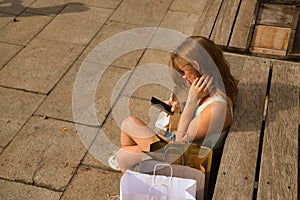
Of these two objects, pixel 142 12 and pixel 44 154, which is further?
pixel 142 12

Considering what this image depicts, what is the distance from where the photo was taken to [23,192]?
144 inches

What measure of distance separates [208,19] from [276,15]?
2.44 ft

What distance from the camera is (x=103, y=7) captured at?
642 centimetres

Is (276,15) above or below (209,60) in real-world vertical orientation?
below

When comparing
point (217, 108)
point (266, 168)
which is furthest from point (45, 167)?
point (266, 168)

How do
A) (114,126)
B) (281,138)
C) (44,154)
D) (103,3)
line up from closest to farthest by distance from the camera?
(281,138) < (44,154) < (114,126) < (103,3)

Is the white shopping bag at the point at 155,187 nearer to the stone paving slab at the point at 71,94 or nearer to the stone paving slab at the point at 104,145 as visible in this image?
the stone paving slab at the point at 104,145

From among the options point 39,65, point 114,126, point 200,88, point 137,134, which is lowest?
point 114,126

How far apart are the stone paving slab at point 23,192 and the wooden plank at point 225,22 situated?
82.6 inches

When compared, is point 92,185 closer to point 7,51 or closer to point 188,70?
point 188,70

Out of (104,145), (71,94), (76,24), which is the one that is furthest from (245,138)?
(76,24)

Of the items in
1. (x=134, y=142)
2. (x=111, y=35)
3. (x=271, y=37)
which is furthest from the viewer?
(x=111, y=35)

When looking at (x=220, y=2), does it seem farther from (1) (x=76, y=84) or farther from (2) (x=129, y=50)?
(1) (x=76, y=84)

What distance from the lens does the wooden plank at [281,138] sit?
276 centimetres
